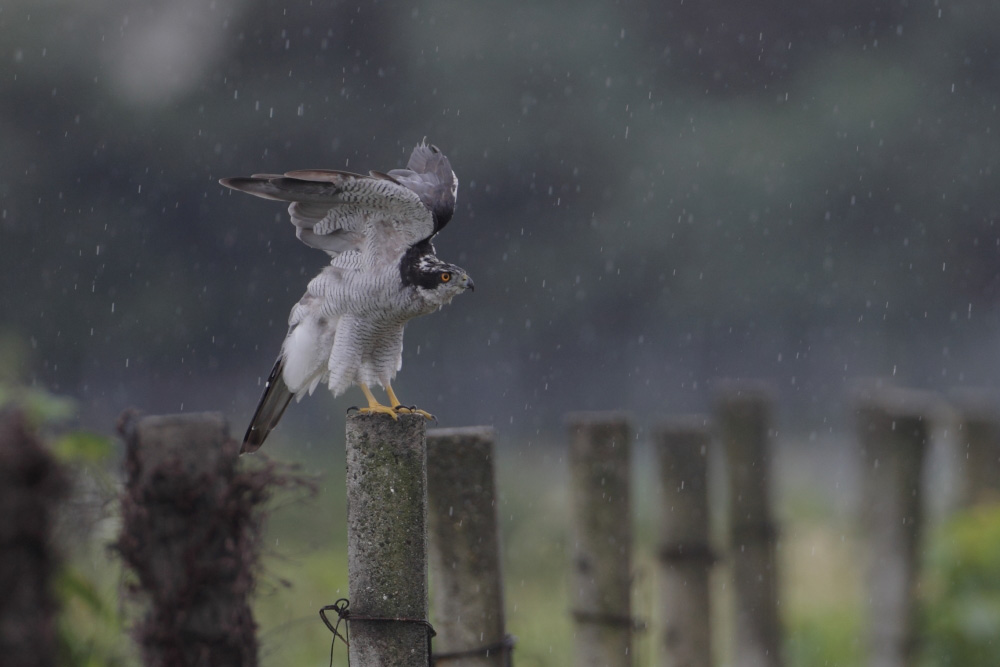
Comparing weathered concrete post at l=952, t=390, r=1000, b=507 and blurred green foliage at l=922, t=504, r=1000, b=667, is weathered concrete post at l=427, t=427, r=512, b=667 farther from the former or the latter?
weathered concrete post at l=952, t=390, r=1000, b=507

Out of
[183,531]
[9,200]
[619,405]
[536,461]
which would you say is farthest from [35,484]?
[619,405]

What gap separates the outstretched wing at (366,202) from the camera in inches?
100.0

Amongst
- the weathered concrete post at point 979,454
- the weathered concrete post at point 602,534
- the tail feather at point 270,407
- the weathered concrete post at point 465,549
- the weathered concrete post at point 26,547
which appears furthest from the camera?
the weathered concrete post at point 979,454

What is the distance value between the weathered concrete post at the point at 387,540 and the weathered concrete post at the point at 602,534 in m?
1.42

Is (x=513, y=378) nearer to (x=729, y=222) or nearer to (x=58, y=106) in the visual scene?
(x=729, y=222)

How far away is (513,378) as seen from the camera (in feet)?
Result: 57.1

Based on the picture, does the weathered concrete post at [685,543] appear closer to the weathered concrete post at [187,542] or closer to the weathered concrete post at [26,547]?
the weathered concrete post at [187,542]

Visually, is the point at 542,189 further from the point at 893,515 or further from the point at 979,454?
the point at 893,515

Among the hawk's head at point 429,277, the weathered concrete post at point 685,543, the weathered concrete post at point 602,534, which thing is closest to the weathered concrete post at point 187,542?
the hawk's head at point 429,277

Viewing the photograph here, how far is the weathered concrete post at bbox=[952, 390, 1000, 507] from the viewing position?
17.9 feet

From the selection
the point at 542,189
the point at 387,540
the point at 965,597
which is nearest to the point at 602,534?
the point at 387,540

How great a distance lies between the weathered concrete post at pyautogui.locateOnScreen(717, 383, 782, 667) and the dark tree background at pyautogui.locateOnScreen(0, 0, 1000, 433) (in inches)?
397

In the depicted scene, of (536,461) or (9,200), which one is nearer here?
(536,461)

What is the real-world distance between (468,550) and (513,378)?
14860 mm
